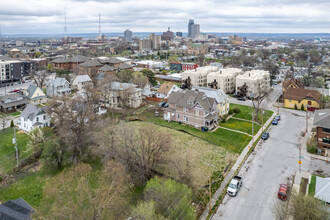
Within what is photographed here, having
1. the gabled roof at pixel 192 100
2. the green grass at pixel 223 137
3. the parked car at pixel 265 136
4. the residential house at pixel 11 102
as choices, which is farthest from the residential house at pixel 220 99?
the residential house at pixel 11 102

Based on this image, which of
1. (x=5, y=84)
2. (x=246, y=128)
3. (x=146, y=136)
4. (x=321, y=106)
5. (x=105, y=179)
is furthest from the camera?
(x=5, y=84)

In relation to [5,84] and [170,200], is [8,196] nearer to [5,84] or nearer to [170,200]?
[170,200]

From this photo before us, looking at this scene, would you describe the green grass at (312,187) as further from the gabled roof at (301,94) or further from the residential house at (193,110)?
the gabled roof at (301,94)

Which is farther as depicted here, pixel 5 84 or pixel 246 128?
pixel 5 84

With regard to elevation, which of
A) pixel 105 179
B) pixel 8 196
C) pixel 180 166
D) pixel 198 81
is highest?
pixel 198 81

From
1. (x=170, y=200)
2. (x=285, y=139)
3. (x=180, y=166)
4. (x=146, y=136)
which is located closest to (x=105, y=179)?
(x=146, y=136)

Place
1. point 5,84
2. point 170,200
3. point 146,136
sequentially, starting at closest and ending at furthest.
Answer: point 170,200 < point 146,136 < point 5,84

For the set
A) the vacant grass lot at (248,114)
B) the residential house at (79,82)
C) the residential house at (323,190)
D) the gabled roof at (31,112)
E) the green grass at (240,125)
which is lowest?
the residential house at (323,190)
